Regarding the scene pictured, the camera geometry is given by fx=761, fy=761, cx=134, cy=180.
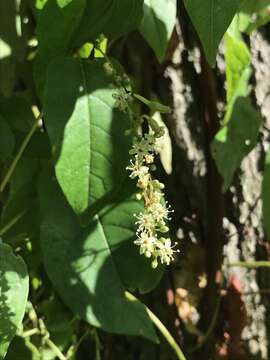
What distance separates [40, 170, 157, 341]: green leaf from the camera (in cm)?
89

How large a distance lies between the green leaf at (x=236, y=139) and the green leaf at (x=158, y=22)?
30 centimetres

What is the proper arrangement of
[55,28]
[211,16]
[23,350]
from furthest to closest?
[23,350] < [55,28] < [211,16]

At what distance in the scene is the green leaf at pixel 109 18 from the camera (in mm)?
812

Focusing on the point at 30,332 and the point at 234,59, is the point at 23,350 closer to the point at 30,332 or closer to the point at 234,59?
the point at 30,332

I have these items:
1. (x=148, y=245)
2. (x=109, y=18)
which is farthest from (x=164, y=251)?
(x=109, y=18)

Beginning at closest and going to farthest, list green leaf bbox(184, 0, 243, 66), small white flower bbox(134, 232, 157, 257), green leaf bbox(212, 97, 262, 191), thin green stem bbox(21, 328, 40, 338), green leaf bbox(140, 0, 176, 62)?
green leaf bbox(184, 0, 243, 66) < small white flower bbox(134, 232, 157, 257) < green leaf bbox(140, 0, 176, 62) < thin green stem bbox(21, 328, 40, 338) < green leaf bbox(212, 97, 262, 191)

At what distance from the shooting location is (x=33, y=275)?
1.14m

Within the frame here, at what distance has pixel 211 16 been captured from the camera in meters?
0.62

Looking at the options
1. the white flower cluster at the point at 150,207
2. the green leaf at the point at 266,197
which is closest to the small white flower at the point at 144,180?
the white flower cluster at the point at 150,207

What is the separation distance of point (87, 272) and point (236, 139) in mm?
373

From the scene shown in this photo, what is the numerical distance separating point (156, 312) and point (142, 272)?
1.36ft

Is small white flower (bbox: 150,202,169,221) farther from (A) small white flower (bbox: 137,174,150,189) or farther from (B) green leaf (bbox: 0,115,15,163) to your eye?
(B) green leaf (bbox: 0,115,15,163)

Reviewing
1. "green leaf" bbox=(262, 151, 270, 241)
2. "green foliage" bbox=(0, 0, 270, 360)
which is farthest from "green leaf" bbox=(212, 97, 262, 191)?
"green leaf" bbox=(262, 151, 270, 241)

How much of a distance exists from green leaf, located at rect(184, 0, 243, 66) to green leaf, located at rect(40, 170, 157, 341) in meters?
0.35
